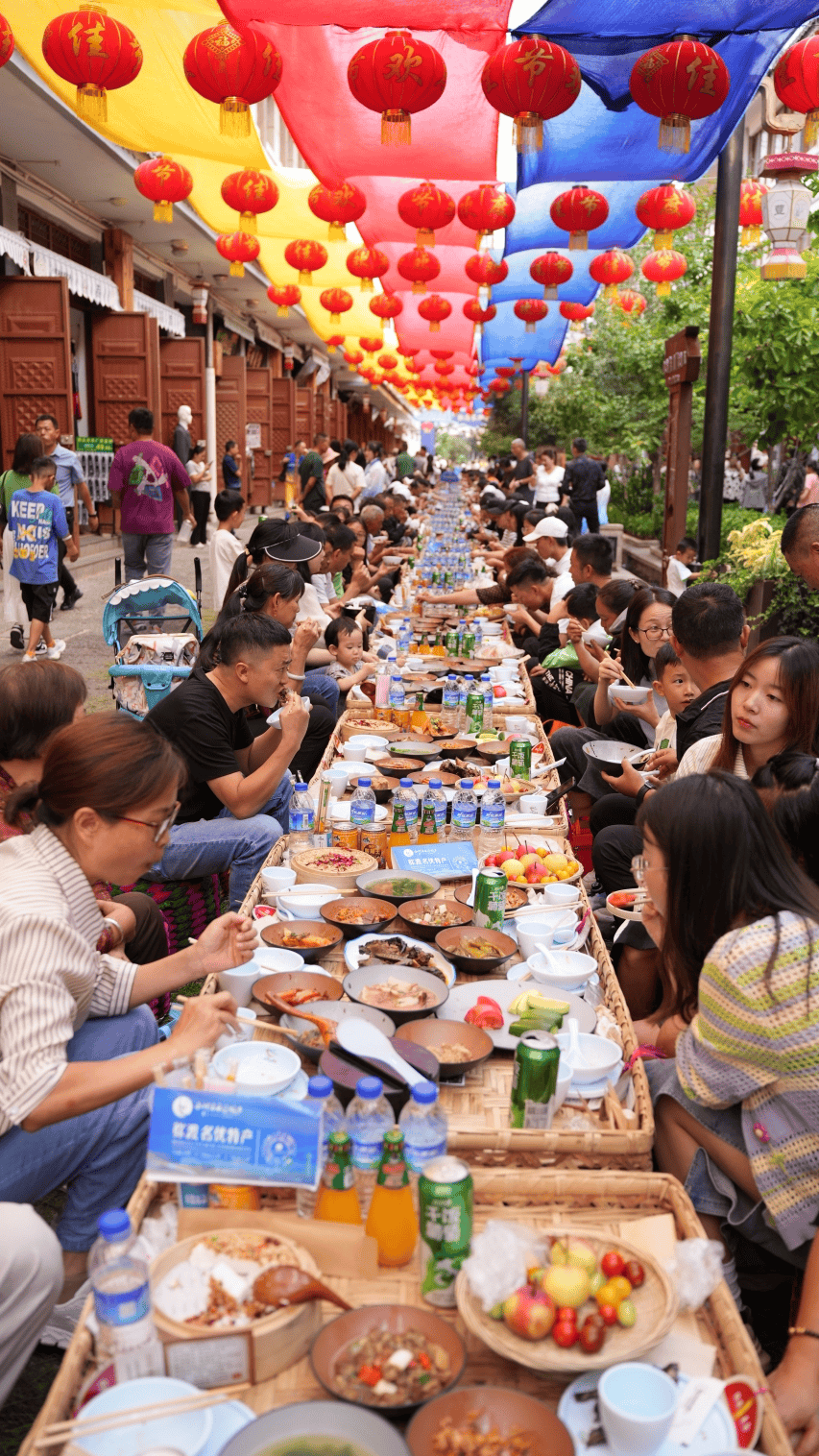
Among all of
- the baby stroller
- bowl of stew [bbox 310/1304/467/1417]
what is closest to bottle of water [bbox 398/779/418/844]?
bowl of stew [bbox 310/1304/467/1417]

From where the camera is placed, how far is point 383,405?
5294 centimetres

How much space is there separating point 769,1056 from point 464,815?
68.3 inches

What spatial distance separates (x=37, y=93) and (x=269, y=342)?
1721 cm

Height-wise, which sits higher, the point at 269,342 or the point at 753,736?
the point at 269,342

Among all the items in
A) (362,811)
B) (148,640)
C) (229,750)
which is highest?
(148,640)

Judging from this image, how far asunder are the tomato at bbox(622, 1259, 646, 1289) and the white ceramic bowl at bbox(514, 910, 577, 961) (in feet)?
3.70

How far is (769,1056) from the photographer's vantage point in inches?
76.0

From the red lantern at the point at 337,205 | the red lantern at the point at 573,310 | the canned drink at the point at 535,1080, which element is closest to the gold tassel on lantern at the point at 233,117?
the red lantern at the point at 337,205

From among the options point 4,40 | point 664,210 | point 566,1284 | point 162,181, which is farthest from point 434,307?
point 566,1284

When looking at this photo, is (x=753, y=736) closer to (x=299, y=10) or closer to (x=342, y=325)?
(x=299, y=10)

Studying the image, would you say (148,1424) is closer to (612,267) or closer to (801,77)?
(801,77)

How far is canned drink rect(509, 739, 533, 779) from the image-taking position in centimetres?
427

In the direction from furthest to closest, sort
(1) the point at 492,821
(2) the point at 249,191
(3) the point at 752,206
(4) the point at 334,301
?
(4) the point at 334,301
(3) the point at 752,206
(2) the point at 249,191
(1) the point at 492,821

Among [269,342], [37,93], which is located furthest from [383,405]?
[37,93]
